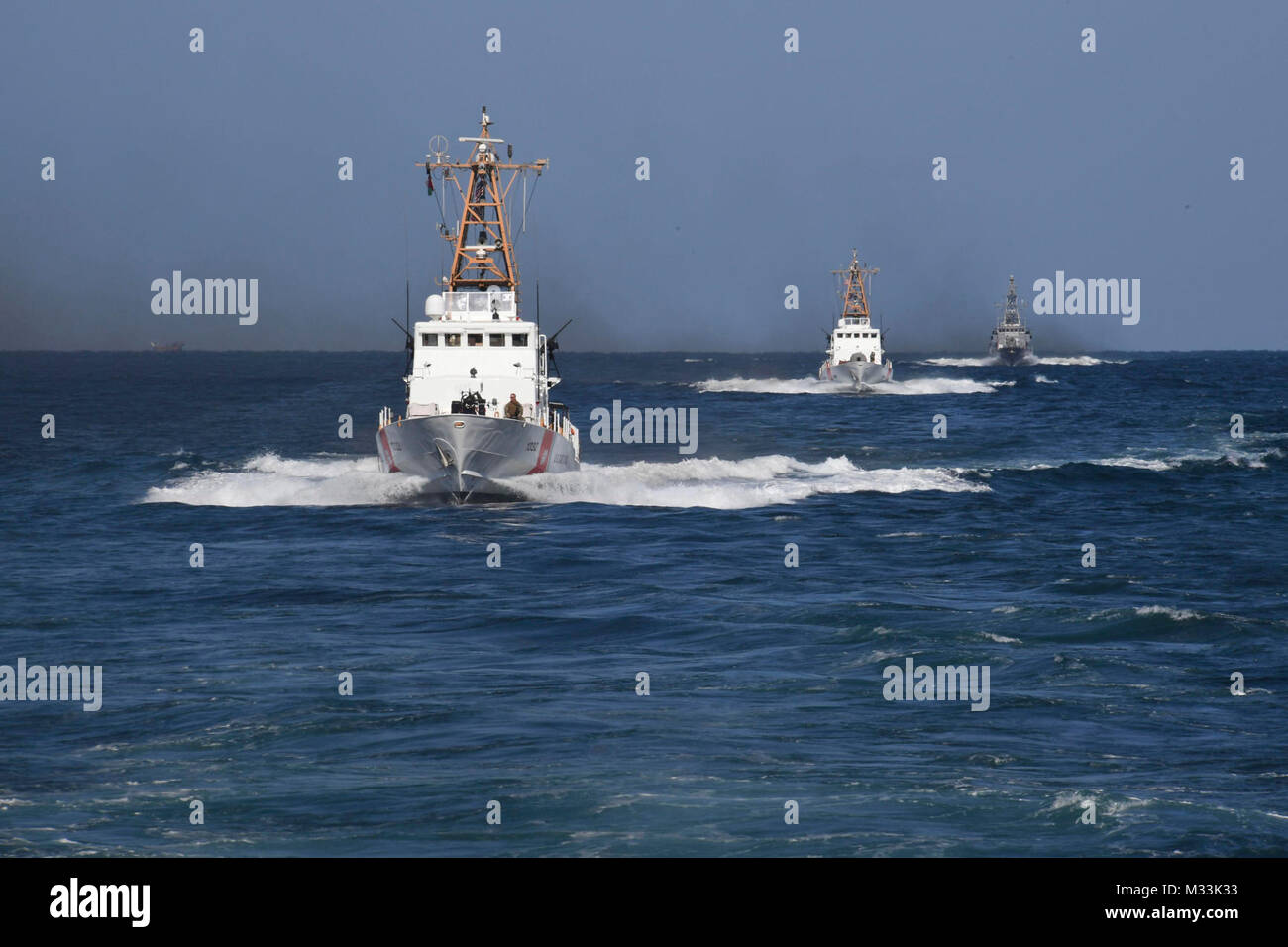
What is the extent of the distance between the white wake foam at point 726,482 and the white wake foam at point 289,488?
353cm

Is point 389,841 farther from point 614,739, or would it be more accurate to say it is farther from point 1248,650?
point 1248,650

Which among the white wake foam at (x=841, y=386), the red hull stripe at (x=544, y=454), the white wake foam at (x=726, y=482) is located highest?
the white wake foam at (x=841, y=386)

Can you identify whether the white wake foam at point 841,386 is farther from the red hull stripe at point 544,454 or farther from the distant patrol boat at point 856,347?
the red hull stripe at point 544,454

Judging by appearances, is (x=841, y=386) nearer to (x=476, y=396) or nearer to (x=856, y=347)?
(x=856, y=347)

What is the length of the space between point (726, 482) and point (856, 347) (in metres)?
64.7

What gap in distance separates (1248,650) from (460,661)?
11.2 metres

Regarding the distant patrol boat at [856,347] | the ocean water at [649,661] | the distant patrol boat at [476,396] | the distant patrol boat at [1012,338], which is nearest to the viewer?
the ocean water at [649,661]

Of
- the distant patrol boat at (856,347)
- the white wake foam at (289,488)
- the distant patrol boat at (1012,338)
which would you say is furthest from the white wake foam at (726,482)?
the distant patrol boat at (1012,338)

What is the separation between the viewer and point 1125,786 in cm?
1363

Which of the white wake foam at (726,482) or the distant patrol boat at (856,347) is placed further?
the distant patrol boat at (856,347)

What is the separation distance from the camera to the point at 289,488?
41.2 m

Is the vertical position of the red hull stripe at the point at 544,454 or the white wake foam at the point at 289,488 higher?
the red hull stripe at the point at 544,454

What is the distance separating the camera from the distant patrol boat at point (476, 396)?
36531 mm
